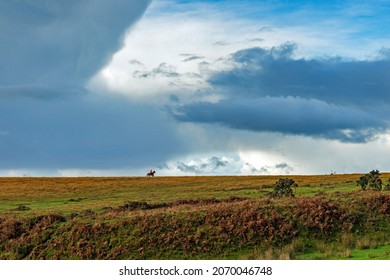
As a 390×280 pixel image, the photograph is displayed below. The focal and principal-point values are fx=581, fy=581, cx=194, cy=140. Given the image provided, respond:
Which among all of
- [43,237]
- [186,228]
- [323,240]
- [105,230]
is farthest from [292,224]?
[43,237]

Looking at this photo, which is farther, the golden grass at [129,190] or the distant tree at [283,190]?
the golden grass at [129,190]

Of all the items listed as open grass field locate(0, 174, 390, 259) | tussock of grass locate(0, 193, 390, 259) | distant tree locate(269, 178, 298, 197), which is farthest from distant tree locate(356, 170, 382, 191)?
tussock of grass locate(0, 193, 390, 259)

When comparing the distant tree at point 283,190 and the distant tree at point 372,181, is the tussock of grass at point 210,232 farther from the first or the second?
the distant tree at point 372,181

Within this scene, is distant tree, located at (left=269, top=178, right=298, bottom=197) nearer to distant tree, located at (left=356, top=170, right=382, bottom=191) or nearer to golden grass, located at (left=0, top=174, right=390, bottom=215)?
distant tree, located at (left=356, top=170, right=382, bottom=191)

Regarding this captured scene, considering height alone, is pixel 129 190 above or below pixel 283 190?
above

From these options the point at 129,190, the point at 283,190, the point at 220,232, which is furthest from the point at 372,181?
the point at 129,190

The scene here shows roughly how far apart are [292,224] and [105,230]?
41.7ft

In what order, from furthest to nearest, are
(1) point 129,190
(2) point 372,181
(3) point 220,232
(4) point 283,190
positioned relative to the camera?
(1) point 129,190
(2) point 372,181
(4) point 283,190
(3) point 220,232

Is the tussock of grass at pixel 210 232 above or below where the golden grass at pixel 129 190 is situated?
below

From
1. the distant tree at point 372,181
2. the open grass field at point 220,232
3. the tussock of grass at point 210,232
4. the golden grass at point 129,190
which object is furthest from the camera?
the golden grass at point 129,190

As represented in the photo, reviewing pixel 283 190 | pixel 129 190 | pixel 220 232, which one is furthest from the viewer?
pixel 129 190

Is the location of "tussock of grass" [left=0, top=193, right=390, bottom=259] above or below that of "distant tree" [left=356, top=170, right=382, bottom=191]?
below

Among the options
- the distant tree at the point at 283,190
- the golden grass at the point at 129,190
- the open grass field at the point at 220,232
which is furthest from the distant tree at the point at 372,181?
the open grass field at the point at 220,232

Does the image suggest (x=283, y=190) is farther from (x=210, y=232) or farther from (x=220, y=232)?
(x=210, y=232)
